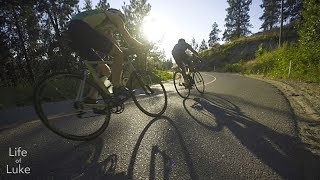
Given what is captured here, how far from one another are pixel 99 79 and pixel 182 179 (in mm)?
2473

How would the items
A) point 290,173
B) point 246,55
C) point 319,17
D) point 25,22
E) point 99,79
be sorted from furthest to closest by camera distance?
point 246,55 → point 25,22 → point 319,17 → point 99,79 → point 290,173

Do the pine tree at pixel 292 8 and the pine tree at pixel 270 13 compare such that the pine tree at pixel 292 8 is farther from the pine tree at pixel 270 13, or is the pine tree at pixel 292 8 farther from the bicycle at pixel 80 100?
the bicycle at pixel 80 100

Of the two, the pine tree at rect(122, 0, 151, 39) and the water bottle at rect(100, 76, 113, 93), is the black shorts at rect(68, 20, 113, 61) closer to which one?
the water bottle at rect(100, 76, 113, 93)

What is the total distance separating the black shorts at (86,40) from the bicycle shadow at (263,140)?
2383 millimetres

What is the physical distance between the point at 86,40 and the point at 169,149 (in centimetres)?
217

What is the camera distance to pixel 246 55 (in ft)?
180

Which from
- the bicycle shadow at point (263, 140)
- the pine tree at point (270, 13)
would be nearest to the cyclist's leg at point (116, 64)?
the bicycle shadow at point (263, 140)

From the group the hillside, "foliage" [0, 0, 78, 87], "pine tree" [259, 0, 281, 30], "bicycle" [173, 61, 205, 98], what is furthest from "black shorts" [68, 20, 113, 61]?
"pine tree" [259, 0, 281, 30]

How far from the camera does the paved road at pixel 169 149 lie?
10.4 ft

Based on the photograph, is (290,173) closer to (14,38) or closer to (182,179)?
(182,179)

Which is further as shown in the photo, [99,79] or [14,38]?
[14,38]

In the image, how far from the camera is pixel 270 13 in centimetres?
7744

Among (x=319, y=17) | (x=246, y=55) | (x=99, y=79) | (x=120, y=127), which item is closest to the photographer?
(x=99, y=79)

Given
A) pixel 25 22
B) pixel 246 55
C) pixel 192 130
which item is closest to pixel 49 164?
pixel 192 130
